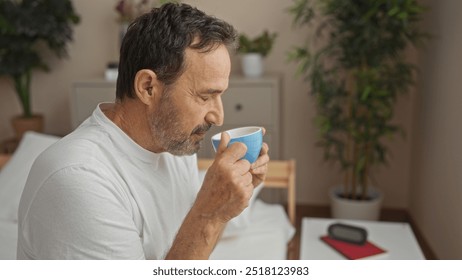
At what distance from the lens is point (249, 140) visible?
59cm

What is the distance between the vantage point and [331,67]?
6.39 ft

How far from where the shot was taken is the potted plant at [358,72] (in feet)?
5.69

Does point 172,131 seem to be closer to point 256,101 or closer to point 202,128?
point 202,128

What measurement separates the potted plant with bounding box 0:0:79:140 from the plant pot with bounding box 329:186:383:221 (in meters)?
1.49

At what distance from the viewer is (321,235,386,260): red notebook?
1.08m

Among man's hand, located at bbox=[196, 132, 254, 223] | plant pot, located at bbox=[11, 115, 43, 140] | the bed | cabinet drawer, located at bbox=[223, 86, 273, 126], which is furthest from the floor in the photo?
plant pot, located at bbox=[11, 115, 43, 140]

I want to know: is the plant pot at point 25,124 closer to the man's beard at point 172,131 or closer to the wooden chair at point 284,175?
the wooden chair at point 284,175

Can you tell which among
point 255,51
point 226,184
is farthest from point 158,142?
point 255,51

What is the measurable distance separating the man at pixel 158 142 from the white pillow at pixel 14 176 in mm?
747

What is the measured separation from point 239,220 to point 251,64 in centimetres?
89

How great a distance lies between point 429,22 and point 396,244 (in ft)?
3.32
